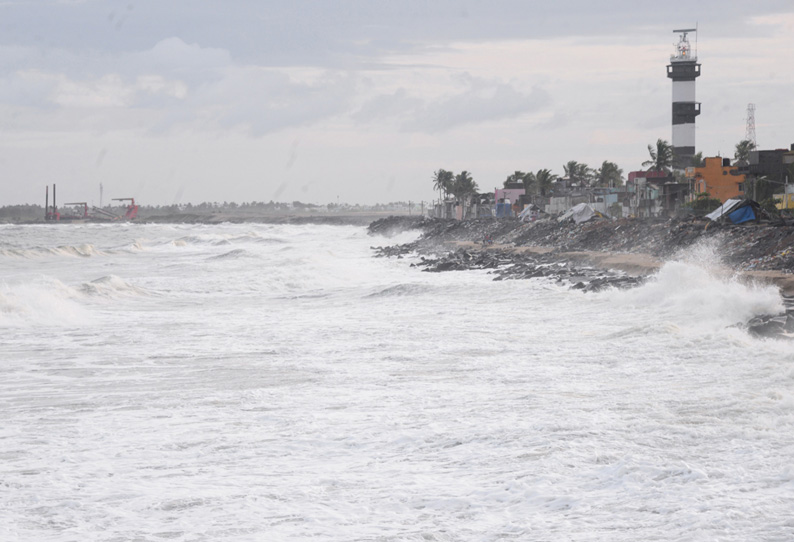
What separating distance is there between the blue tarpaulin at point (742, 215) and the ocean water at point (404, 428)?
65.9ft

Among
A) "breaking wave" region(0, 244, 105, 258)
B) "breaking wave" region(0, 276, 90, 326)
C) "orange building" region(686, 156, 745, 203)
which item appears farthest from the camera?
"orange building" region(686, 156, 745, 203)

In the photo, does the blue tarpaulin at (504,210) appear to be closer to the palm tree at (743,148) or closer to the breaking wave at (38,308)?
the palm tree at (743,148)

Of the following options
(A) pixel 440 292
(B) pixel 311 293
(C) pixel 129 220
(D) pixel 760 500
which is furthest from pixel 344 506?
(C) pixel 129 220

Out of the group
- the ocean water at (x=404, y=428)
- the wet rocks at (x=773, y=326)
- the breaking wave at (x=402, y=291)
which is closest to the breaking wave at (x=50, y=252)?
the breaking wave at (x=402, y=291)

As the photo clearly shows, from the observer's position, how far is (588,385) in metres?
8.88

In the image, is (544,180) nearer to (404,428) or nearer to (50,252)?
(50,252)

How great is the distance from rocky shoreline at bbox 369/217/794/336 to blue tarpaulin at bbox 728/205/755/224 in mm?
1125

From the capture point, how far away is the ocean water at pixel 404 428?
499cm

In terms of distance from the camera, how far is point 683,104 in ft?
258

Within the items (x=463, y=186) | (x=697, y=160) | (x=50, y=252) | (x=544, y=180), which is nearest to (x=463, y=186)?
(x=463, y=186)

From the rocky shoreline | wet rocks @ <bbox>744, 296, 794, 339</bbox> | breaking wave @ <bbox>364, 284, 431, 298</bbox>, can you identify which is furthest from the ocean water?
breaking wave @ <bbox>364, 284, 431, 298</bbox>

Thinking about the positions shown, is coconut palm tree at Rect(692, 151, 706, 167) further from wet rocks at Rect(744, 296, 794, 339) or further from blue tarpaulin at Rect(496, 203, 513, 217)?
wet rocks at Rect(744, 296, 794, 339)

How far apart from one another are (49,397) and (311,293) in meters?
14.0

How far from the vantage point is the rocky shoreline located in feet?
66.5
